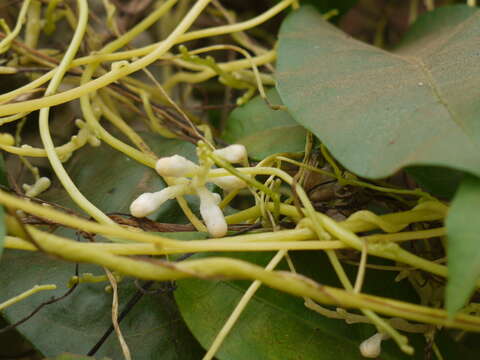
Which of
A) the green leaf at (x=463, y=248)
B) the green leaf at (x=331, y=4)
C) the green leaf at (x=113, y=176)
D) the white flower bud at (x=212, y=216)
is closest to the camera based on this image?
the green leaf at (x=463, y=248)

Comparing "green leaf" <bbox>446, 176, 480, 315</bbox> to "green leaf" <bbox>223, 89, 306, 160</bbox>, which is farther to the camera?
"green leaf" <bbox>223, 89, 306, 160</bbox>

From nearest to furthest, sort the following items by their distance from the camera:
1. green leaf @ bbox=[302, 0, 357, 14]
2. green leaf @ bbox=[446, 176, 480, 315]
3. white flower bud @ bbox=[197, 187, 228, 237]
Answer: green leaf @ bbox=[446, 176, 480, 315] < white flower bud @ bbox=[197, 187, 228, 237] < green leaf @ bbox=[302, 0, 357, 14]

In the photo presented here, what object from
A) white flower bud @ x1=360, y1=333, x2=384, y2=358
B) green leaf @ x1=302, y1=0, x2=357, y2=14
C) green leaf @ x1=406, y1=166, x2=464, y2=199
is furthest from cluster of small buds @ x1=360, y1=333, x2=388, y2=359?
green leaf @ x1=302, y1=0, x2=357, y2=14

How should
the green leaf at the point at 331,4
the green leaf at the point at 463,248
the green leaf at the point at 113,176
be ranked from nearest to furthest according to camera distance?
the green leaf at the point at 463,248
the green leaf at the point at 113,176
the green leaf at the point at 331,4

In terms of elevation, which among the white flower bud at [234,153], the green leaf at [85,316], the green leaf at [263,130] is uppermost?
the white flower bud at [234,153]

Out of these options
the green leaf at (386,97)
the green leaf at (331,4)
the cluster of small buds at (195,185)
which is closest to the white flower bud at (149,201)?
the cluster of small buds at (195,185)

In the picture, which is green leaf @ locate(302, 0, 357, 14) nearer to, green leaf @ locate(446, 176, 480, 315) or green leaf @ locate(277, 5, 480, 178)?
green leaf @ locate(277, 5, 480, 178)

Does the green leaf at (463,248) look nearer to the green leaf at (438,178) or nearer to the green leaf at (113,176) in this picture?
the green leaf at (438,178)

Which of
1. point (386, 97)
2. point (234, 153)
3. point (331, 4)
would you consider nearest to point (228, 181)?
point (234, 153)
